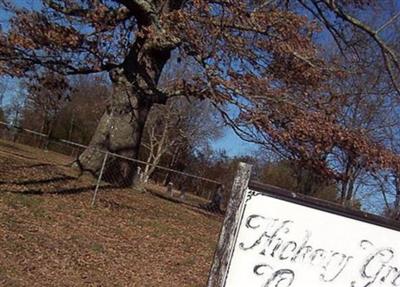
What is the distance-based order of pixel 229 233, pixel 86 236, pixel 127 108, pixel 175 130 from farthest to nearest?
pixel 175 130, pixel 127 108, pixel 86 236, pixel 229 233

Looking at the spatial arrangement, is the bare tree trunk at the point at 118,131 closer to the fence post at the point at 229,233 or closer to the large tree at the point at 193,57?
the large tree at the point at 193,57

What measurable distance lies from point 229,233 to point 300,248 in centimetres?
45

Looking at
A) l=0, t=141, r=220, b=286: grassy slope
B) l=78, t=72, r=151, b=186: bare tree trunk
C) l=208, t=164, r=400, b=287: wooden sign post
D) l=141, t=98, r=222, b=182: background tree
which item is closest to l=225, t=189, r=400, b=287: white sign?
l=208, t=164, r=400, b=287: wooden sign post

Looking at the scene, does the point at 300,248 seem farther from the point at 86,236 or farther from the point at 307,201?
→ the point at 86,236

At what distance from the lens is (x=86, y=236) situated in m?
8.80

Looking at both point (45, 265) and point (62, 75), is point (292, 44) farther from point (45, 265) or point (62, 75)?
point (45, 265)

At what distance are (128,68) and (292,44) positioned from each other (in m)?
4.52

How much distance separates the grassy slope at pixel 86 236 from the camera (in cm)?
685

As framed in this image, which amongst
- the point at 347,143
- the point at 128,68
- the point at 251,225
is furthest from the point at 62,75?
the point at 251,225

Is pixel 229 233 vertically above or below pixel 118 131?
below

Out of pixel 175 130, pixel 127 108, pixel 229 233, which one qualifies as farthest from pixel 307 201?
pixel 175 130

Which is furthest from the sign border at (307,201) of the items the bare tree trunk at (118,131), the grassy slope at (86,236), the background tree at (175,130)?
the background tree at (175,130)

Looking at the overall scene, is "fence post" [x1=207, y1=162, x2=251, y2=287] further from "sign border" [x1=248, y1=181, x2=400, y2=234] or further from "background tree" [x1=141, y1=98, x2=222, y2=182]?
"background tree" [x1=141, y1=98, x2=222, y2=182]

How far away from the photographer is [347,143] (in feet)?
36.9
